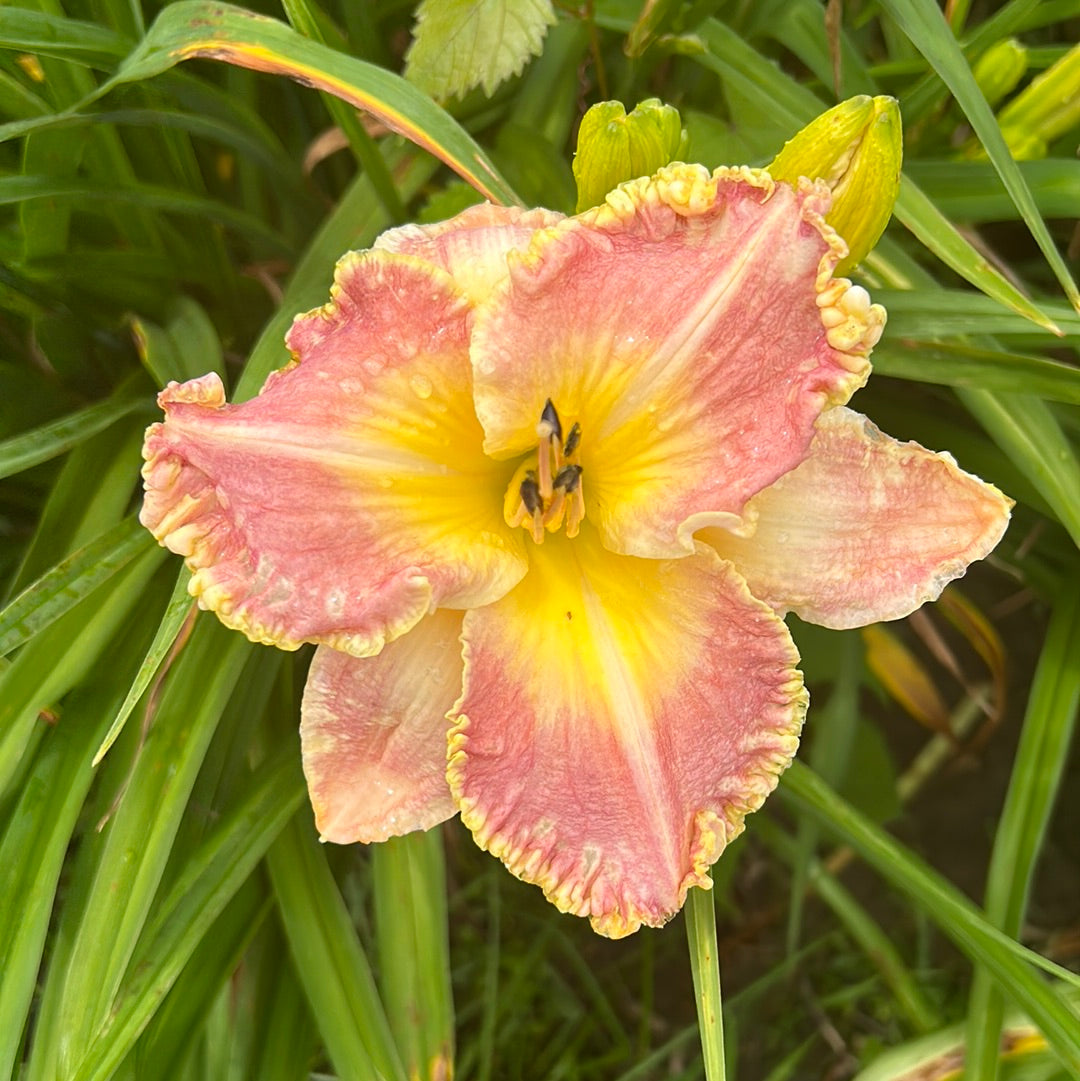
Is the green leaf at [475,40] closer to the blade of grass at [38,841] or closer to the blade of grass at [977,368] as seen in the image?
the blade of grass at [977,368]

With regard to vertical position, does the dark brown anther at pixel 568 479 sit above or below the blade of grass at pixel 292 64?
below

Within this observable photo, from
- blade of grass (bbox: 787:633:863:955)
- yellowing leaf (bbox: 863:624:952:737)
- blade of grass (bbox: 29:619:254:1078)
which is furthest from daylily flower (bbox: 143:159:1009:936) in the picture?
yellowing leaf (bbox: 863:624:952:737)

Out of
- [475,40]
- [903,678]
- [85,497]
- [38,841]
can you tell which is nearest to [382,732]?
[38,841]

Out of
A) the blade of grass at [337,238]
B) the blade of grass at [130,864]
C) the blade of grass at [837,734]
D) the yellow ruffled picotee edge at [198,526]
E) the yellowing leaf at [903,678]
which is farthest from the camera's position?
the yellowing leaf at [903,678]

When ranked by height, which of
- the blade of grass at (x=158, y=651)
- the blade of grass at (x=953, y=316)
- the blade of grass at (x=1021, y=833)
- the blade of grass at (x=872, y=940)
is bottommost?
the blade of grass at (x=872, y=940)

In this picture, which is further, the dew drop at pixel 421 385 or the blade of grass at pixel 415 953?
the blade of grass at pixel 415 953

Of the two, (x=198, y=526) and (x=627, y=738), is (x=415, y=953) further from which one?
(x=198, y=526)

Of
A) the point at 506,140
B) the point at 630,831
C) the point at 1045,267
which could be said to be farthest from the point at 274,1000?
the point at 1045,267

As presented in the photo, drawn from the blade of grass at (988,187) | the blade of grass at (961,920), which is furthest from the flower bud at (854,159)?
the blade of grass at (961,920)
